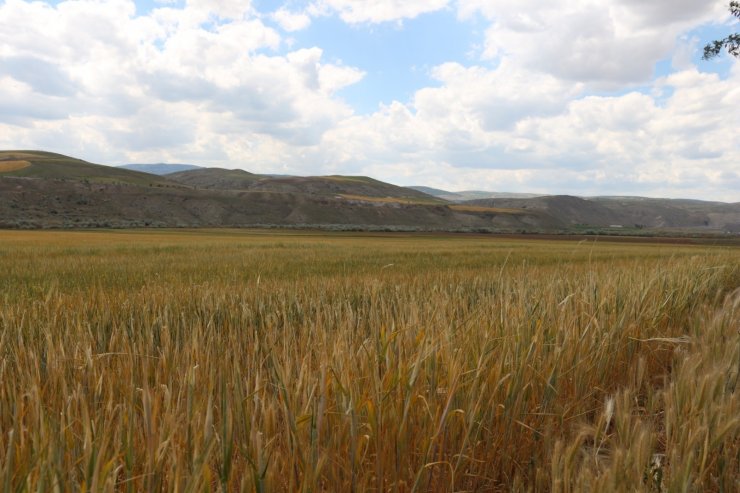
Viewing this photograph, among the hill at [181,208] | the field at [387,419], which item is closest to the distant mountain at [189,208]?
the hill at [181,208]

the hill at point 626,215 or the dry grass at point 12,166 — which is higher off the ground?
the dry grass at point 12,166

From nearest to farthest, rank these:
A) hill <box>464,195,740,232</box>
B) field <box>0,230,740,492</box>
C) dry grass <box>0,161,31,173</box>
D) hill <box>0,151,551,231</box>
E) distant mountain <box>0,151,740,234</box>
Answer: field <box>0,230,740,492</box>
hill <box>0,151,551,231</box>
distant mountain <box>0,151,740,234</box>
dry grass <box>0,161,31,173</box>
hill <box>464,195,740,232</box>


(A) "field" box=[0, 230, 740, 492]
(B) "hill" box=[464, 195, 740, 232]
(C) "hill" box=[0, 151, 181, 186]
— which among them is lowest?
(A) "field" box=[0, 230, 740, 492]

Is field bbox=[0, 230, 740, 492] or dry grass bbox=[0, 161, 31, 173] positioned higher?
dry grass bbox=[0, 161, 31, 173]

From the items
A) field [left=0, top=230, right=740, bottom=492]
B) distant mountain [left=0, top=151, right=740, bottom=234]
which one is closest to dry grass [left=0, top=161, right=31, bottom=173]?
distant mountain [left=0, top=151, right=740, bottom=234]

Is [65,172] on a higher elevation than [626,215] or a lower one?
higher

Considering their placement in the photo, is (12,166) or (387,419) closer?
(387,419)

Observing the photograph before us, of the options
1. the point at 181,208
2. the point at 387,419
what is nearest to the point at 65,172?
the point at 181,208

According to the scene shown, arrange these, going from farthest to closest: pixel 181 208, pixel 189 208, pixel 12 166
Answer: pixel 12 166, pixel 189 208, pixel 181 208

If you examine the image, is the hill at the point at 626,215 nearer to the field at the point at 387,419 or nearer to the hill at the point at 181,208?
the hill at the point at 181,208

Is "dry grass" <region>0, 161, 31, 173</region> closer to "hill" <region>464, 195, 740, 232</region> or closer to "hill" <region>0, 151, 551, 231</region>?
"hill" <region>0, 151, 551, 231</region>

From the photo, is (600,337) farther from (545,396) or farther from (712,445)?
(712,445)

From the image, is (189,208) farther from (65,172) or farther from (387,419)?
(387,419)

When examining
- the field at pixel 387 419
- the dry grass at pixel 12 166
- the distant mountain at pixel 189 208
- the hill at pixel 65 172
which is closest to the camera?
the field at pixel 387 419
